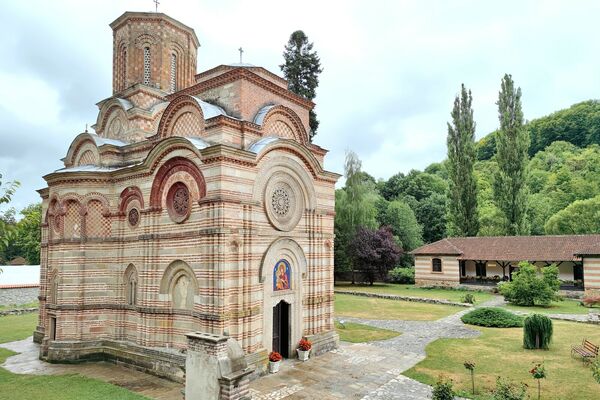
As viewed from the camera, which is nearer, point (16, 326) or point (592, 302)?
point (16, 326)

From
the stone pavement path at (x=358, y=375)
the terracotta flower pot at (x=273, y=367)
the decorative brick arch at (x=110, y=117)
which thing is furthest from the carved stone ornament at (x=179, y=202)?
the decorative brick arch at (x=110, y=117)

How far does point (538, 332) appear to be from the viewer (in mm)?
14023

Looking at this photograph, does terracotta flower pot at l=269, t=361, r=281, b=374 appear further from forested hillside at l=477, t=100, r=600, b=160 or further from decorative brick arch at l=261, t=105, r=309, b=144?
forested hillside at l=477, t=100, r=600, b=160

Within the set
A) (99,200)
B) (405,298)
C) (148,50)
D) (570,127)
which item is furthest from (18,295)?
(570,127)

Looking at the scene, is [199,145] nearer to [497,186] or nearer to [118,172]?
[118,172]

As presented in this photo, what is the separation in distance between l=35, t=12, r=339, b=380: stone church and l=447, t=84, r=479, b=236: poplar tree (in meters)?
24.6

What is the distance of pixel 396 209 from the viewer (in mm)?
41844

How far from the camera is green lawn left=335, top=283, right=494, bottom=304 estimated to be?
26688 mm

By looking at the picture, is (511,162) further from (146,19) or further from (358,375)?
(146,19)

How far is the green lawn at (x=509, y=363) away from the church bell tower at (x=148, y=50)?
15.3m

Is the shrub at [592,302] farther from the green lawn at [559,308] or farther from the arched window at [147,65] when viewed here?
the arched window at [147,65]

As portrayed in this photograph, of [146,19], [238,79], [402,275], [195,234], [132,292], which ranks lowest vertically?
[402,275]

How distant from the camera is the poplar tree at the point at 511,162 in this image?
110ft

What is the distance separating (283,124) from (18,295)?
21.8m
